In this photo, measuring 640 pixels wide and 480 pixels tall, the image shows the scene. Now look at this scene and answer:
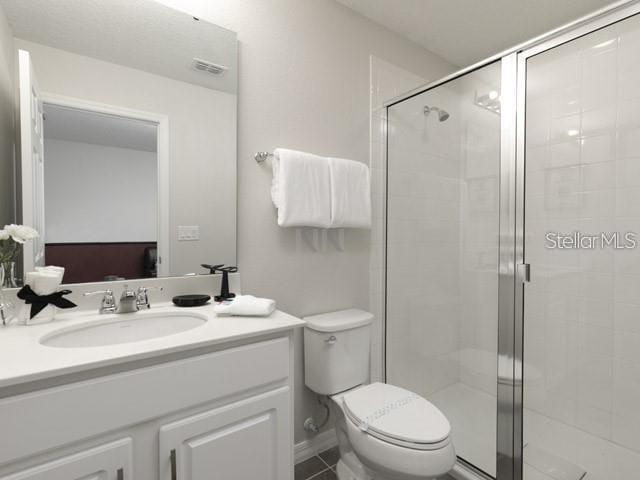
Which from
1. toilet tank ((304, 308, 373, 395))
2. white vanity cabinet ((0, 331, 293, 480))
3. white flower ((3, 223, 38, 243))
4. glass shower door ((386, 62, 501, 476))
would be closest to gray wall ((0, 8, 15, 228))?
white flower ((3, 223, 38, 243))

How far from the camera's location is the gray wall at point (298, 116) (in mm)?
1582

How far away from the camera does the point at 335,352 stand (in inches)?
64.0

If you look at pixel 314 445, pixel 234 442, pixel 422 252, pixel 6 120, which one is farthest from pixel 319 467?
pixel 6 120

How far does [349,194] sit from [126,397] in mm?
1294

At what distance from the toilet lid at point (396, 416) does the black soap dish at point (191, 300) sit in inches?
27.9

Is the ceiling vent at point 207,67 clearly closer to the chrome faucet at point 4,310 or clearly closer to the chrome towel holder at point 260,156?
the chrome towel holder at point 260,156

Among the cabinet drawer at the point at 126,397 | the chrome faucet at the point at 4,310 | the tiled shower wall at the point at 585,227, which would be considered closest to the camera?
the cabinet drawer at the point at 126,397

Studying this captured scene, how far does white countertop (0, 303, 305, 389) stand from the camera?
0.75 m

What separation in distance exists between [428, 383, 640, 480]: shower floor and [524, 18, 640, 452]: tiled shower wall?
5 cm

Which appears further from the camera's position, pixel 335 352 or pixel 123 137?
pixel 335 352

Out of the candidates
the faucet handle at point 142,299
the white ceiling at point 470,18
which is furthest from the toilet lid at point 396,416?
the white ceiling at point 470,18

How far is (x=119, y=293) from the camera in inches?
50.9

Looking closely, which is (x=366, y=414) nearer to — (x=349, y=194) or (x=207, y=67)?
(x=349, y=194)

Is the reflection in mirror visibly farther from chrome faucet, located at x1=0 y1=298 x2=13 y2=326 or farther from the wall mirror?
chrome faucet, located at x1=0 y1=298 x2=13 y2=326
